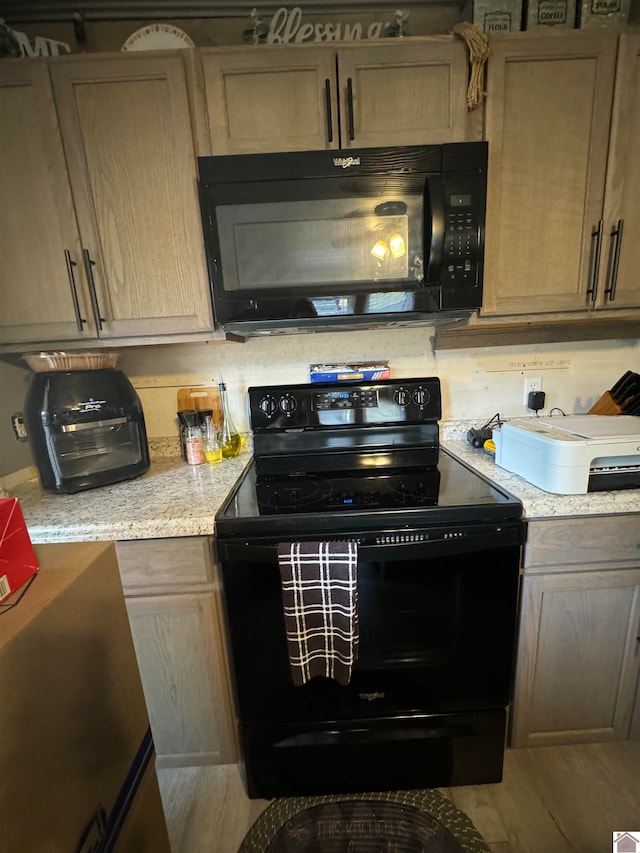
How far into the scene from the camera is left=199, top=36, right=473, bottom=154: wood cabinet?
114cm

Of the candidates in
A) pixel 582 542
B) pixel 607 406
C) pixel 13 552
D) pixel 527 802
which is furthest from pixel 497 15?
pixel 527 802

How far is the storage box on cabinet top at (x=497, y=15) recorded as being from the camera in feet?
3.93

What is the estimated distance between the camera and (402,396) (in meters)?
1.45

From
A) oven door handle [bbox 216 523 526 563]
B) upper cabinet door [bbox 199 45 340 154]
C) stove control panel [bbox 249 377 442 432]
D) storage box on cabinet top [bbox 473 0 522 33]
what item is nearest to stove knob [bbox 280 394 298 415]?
stove control panel [bbox 249 377 442 432]

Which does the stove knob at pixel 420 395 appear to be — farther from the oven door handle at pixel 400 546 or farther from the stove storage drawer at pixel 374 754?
the stove storage drawer at pixel 374 754

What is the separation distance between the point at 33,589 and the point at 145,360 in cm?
124

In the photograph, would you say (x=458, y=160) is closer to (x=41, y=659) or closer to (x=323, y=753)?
(x=41, y=659)

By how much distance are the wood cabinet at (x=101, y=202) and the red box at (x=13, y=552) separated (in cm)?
87

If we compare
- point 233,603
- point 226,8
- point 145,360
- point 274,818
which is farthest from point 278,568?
point 226,8

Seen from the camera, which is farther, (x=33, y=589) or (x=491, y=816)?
(x=491, y=816)

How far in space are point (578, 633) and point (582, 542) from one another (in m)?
0.29

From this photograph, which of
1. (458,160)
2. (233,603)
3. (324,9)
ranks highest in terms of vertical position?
(324,9)

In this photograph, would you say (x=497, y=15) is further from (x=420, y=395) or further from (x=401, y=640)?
(x=401, y=640)

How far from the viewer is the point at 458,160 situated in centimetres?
115
